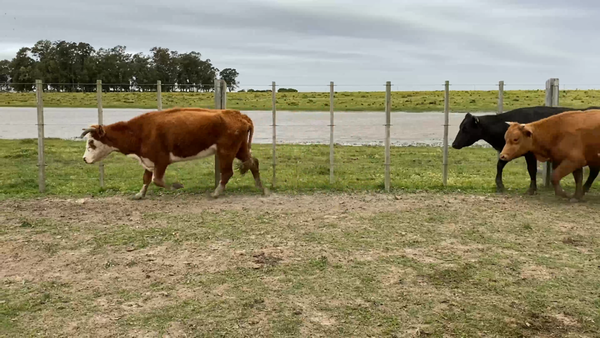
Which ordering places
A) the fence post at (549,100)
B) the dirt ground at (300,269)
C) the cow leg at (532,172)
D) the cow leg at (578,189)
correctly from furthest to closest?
the fence post at (549,100) → the cow leg at (532,172) → the cow leg at (578,189) → the dirt ground at (300,269)

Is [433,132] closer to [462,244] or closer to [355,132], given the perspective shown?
[355,132]

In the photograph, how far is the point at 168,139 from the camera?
851 cm

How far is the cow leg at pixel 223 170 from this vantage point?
8.78m

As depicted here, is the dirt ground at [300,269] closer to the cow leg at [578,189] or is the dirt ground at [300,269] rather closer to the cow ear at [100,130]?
the cow leg at [578,189]

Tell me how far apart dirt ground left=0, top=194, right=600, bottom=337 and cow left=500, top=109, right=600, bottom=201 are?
618mm

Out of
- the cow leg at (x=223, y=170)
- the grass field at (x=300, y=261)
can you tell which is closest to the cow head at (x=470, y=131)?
the grass field at (x=300, y=261)

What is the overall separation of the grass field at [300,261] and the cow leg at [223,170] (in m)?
0.18

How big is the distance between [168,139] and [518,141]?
6109mm

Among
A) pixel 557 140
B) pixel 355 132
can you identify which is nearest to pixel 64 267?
pixel 557 140

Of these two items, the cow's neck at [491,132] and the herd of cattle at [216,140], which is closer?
the herd of cattle at [216,140]

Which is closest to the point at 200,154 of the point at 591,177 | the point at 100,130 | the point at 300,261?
the point at 100,130

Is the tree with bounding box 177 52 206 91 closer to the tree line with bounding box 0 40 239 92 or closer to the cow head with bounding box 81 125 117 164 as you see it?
the tree line with bounding box 0 40 239 92

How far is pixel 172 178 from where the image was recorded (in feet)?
35.8

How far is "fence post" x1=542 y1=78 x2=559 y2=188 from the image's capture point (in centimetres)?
996
